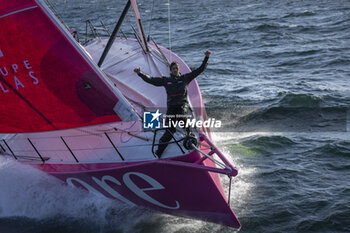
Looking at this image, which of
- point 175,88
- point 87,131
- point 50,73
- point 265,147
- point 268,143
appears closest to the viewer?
point 50,73

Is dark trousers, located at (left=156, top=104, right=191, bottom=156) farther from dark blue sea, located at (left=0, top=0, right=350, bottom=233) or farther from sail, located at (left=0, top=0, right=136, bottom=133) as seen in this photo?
dark blue sea, located at (left=0, top=0, right=350, bottom=233)

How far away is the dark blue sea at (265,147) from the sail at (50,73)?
5.56 ft

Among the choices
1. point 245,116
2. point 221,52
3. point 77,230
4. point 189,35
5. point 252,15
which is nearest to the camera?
point 77,230

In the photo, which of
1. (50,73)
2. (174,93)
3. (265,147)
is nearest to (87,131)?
(50,73)

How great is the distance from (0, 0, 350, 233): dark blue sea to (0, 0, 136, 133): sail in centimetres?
169

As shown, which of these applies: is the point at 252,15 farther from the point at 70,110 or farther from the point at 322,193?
the point at 70,110

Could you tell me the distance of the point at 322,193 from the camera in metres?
7.99

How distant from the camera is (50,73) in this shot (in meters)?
6.40

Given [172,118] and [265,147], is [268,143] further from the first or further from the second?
[172,118]

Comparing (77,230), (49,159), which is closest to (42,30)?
(49,159)

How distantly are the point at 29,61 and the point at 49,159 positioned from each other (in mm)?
1907

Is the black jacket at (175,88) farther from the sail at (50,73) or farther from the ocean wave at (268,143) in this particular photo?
the ocean wave at (268,143)

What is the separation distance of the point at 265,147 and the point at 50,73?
17.9ft

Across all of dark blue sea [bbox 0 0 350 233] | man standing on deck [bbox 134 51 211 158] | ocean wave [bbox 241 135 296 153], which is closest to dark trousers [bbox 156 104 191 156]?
man standing on deck [bbox 134 51 211 158]
